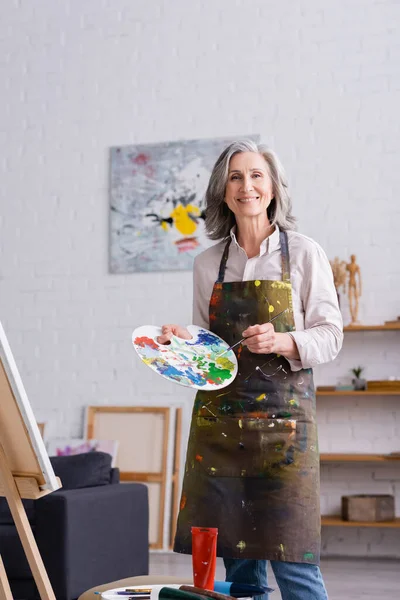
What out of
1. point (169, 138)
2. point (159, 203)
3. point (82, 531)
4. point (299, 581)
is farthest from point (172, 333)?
point (169, 138)

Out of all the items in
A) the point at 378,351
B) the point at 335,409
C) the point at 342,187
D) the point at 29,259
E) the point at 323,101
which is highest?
the point at 323,101

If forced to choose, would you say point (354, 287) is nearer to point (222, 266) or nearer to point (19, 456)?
point (222, 266)

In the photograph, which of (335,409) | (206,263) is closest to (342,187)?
(335,409)

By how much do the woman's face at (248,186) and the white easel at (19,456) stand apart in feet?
2.64

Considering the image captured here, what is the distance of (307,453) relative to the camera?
218 cm

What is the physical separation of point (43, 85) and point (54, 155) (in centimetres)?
54

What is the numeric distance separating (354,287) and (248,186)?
10.7 feet

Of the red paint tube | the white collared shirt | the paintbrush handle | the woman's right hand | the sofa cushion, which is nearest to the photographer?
the paintbrush handle

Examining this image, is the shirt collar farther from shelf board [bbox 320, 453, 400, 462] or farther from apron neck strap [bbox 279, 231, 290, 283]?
shelf board [bbox 320, 453, 400, 462]

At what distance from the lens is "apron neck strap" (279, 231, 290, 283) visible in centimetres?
229

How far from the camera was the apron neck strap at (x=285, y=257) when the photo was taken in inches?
90.0

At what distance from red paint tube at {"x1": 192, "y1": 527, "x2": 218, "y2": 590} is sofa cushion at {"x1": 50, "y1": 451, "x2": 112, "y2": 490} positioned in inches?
Result: 97.1

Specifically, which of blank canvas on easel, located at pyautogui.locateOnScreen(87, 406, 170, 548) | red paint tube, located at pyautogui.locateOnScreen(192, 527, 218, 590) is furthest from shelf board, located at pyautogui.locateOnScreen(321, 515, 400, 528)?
red paint tube, located at pyautogui.locateOnScreen(192, 527, 218, 590)

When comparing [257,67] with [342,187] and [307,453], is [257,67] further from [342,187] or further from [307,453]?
[307,453]
